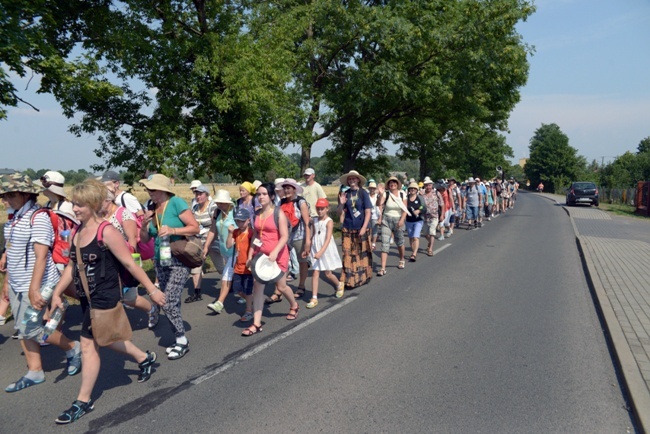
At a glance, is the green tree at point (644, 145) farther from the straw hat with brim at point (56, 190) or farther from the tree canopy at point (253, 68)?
the straw hat with brim at point (56, 190)

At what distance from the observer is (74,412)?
3744 mm

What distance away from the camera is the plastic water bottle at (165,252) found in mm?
5027

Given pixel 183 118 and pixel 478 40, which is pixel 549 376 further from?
pixel 478 40

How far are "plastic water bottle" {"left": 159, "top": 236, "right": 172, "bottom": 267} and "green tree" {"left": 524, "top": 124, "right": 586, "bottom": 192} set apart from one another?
81861mm

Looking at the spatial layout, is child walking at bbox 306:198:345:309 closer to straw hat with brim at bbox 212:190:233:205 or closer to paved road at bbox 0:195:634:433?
paved road at bbox 0:195:634:433

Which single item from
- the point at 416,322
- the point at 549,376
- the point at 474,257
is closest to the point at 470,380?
the point at 549,376

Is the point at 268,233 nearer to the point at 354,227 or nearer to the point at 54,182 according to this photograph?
the point at 54,182

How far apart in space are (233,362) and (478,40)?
16.9m

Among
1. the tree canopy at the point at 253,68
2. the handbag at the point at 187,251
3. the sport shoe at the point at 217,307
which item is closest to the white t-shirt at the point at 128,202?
the sport shoe at the point at 217,307

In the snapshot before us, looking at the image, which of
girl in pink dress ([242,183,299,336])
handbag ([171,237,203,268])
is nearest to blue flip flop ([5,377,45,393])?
handbag ([171,237,203,268])

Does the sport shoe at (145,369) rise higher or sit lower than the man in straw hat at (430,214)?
lower

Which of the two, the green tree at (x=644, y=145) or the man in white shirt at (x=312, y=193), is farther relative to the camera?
the green tree at (x=644, y=145)

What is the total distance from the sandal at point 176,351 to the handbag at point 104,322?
112 centimetres

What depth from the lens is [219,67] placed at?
43.1 feet
